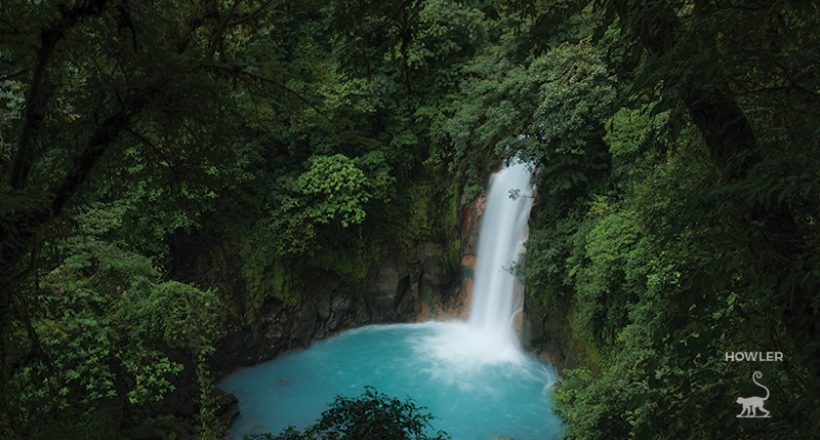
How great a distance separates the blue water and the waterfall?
58 cm

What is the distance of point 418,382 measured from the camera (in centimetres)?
1083

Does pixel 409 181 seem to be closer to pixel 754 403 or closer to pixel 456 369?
pixel 456 369

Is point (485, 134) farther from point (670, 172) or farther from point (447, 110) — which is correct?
point (670, 172)

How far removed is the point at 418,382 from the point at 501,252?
3502 mm

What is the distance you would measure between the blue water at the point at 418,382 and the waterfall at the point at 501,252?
0.58 metres

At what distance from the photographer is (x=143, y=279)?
7.37m

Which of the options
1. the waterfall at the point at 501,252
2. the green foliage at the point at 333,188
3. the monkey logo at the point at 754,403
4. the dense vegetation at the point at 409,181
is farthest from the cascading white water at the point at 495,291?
the monkey logo at the point at 754,403

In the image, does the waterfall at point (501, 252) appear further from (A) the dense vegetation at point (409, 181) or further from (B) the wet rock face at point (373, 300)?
(B) the wet rock face at point (373, 300)

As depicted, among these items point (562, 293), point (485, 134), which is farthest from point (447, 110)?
point (562, 293)

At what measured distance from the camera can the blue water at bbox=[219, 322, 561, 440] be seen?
9445 millimetres

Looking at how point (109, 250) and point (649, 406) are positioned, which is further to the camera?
A: point (109, 250)

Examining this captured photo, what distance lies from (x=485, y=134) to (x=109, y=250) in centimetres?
659

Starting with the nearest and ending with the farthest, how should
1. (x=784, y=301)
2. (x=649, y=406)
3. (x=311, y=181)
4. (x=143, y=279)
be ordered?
1. (x=784, y=301)
2. (x=649, y=406)
3. (x=143, y=279)
4. (x=311, y=181)

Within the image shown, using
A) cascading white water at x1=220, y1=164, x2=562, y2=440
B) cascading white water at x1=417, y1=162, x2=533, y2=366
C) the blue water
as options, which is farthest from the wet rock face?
cascading white water at x1=417, y1=162, x2=533, y2=366
